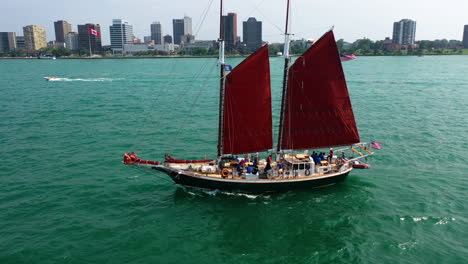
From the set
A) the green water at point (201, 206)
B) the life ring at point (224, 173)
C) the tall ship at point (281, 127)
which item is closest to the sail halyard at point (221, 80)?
the tall ship at point (281, 127)

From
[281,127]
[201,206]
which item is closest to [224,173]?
[201,206]

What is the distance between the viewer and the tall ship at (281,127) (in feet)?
103

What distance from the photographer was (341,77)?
3372 cm

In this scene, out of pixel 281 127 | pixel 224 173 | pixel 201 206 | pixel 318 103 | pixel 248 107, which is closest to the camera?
pixel 201 206

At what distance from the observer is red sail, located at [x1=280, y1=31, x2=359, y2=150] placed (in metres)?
32.8

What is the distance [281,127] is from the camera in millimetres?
33969

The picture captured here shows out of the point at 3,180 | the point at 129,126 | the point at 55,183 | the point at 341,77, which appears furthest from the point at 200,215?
the point at 129,126

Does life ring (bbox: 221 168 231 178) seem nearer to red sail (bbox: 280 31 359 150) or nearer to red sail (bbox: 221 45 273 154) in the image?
red sail (bbox: 221 45 273 154)

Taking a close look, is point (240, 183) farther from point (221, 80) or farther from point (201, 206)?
point (221, 80)

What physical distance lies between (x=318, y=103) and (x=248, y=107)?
6.83 metres

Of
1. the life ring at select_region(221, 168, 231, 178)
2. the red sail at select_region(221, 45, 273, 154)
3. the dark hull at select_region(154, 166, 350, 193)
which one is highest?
the red sail at select_region(221, 45, 273, 154)

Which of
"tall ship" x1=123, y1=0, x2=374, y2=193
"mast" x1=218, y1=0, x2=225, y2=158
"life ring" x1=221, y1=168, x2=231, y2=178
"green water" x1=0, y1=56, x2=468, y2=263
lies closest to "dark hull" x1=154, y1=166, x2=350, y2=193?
"tall ship" x1=123, y1=0, x2=374, y2=193

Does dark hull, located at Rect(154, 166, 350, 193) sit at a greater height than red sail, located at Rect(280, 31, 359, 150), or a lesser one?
lesser

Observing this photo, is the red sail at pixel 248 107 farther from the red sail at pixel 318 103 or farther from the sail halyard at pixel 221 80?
the red sail at pixel 318 103
